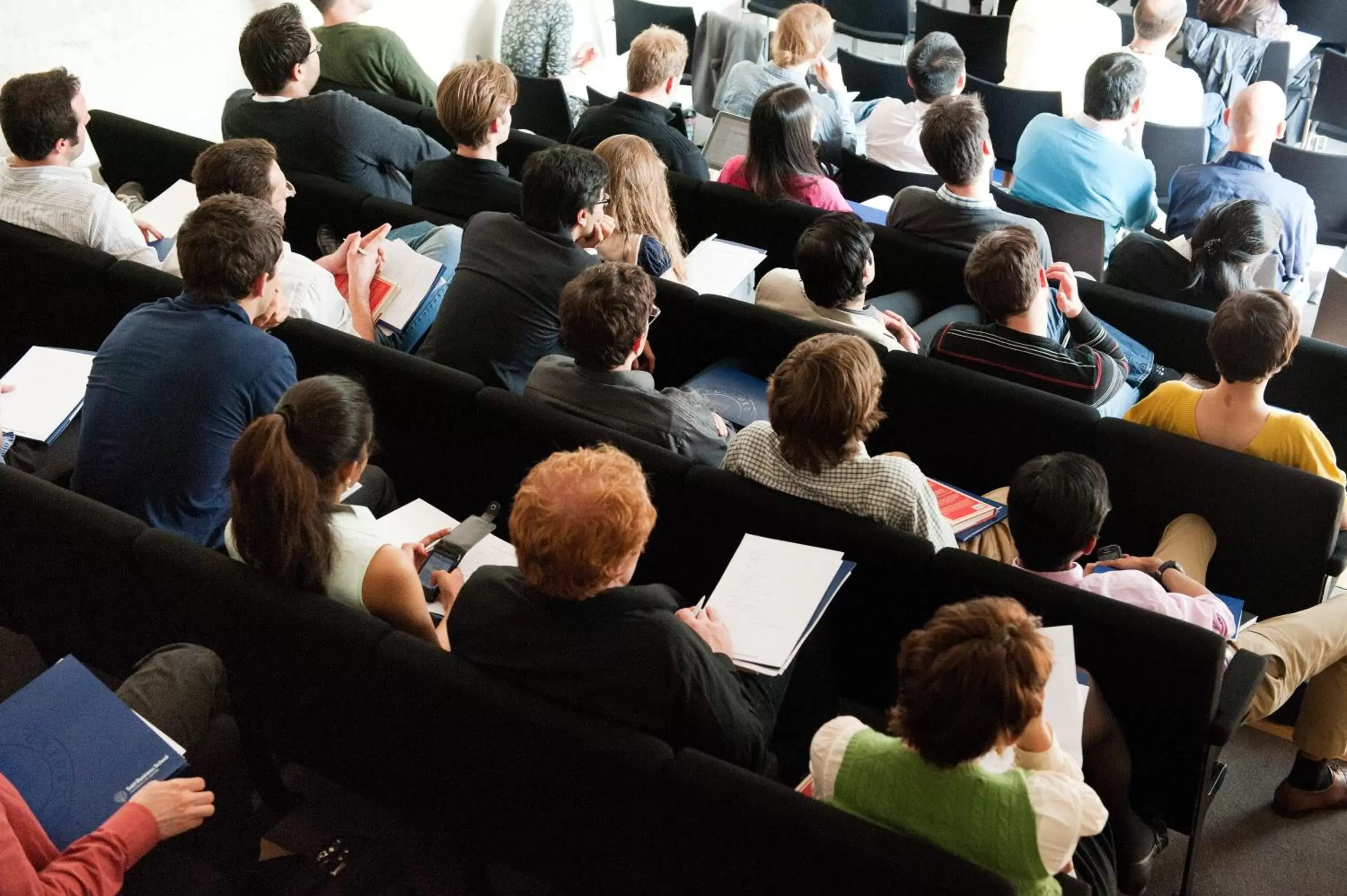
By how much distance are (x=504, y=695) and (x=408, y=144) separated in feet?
9.38

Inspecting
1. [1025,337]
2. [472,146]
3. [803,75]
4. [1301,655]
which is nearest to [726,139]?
[803,75]

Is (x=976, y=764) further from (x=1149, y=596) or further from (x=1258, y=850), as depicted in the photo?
(x=1258, y=850)

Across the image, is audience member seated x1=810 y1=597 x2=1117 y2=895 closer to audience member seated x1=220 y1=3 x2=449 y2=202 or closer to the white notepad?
the white notepad

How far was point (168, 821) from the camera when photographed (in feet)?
6.35

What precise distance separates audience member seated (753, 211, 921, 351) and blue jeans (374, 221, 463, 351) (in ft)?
3.06

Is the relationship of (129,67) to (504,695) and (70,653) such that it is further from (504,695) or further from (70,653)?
(504,695)

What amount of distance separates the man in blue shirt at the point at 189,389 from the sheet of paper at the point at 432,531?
37 centimetres

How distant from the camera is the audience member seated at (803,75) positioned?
193 inches

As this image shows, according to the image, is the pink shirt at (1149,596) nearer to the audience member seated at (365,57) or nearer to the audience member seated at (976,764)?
the audience member seated at (976,764)

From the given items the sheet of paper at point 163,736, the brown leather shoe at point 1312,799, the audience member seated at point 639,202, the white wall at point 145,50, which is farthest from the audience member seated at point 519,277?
the white wall at point 145,50

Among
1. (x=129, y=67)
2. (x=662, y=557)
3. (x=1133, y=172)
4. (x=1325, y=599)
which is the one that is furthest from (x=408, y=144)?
(x=1325, y=599)

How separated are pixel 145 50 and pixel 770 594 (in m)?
4.18

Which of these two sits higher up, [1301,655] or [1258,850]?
[1301,655]

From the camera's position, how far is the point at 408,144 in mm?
4277
